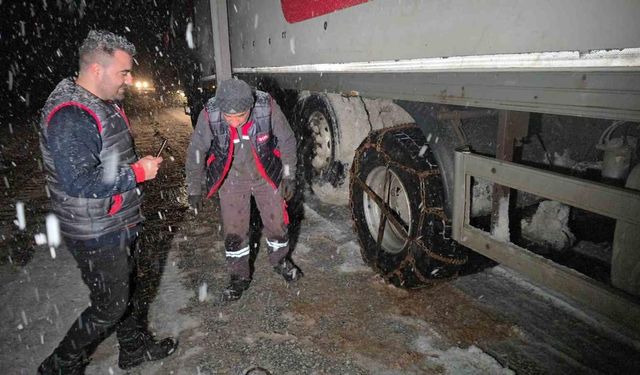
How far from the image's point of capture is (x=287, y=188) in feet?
10.7

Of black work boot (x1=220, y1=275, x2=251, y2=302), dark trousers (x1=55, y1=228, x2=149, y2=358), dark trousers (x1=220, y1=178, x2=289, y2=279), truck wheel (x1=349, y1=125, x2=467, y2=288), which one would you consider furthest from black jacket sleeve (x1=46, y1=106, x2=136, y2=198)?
truck wheel (x1=349, y1=125, x2=467, y2=288)


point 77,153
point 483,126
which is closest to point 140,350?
point 77,153

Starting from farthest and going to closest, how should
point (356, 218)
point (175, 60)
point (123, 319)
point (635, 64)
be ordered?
point (175, 60)
point (356, 218)
point (123, 319)
point (635, 64)

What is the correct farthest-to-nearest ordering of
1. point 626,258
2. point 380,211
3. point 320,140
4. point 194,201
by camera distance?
point 320,140 < point 380,211 < point 194,201 < point 626,258

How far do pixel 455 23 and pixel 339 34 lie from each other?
1.07 metres

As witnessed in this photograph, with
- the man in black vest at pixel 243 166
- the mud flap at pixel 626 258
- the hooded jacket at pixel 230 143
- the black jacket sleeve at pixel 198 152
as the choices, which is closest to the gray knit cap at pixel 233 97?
the man in black vest at pixel 243 166

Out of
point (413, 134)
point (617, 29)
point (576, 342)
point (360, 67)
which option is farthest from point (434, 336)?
point (617, 29)

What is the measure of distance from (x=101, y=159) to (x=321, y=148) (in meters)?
2.65

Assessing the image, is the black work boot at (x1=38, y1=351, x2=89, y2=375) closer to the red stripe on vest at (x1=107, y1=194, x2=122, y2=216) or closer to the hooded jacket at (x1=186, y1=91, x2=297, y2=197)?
the red stripe on vest at (x1=107, y1=194, x2=122, y2=216)

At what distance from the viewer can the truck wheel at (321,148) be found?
400 cm

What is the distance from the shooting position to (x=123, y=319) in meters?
2.43

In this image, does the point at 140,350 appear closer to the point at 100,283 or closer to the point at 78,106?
the point at 100,283

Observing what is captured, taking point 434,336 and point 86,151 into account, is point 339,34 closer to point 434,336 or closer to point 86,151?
point 86,151

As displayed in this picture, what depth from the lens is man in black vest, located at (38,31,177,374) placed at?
1802 mm
